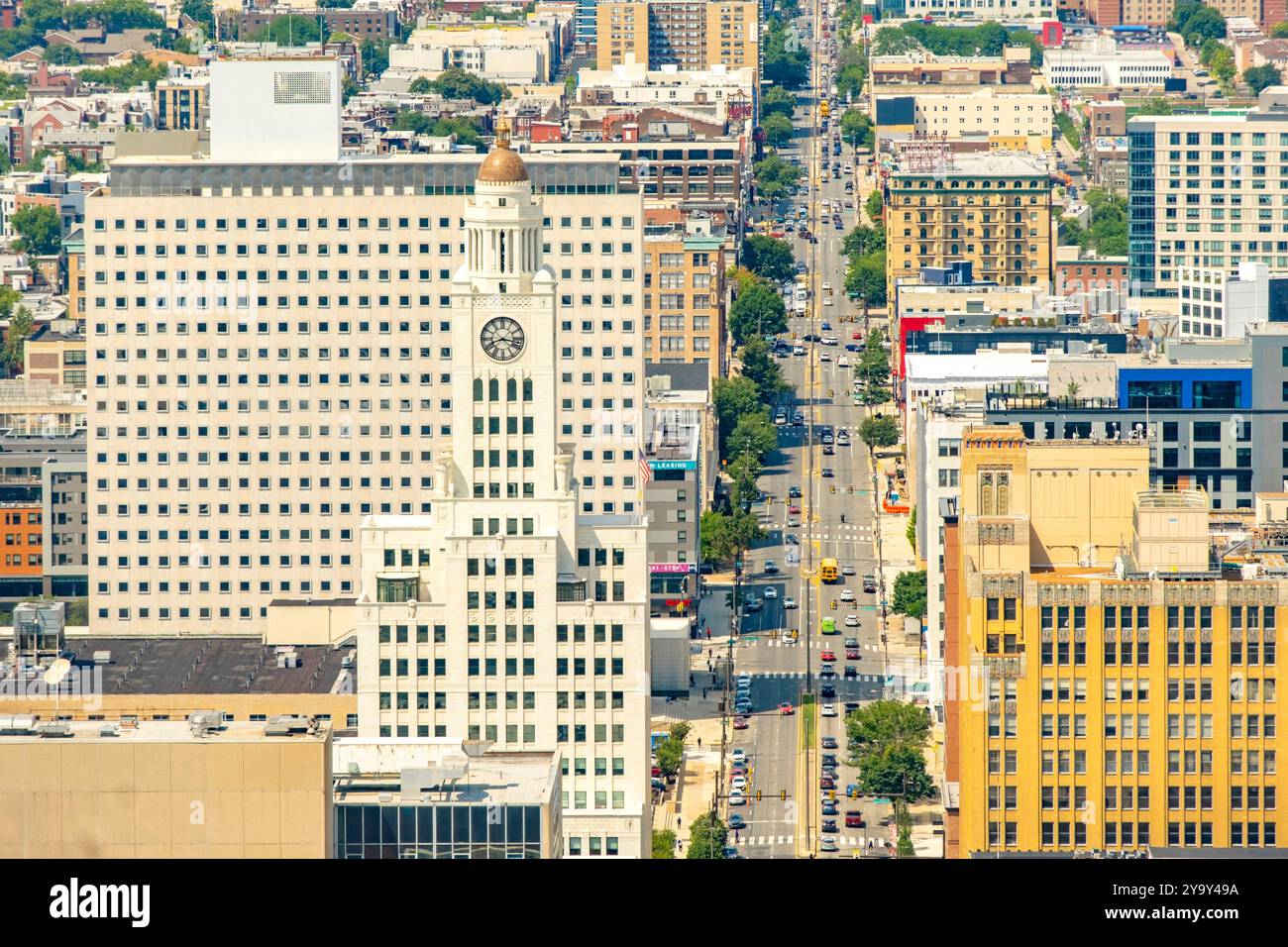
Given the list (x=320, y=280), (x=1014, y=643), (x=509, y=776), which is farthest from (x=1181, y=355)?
(x=509, y=776)

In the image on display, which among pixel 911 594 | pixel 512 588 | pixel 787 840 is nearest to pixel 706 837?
pixel 787 840

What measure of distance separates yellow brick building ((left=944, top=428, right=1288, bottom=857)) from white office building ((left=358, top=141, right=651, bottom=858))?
39.4 feet

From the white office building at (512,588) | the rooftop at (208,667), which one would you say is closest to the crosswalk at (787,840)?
the rooftop at (208,667)

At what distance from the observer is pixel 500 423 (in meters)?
106

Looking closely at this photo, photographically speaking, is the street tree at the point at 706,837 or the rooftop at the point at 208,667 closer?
the street tree at the point at 706,837

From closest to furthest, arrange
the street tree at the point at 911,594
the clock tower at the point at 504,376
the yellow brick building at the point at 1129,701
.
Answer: the yellow brick building at the point at 1129,701
the clock tower at the point at 504,376
the street tree at the point at 911,594

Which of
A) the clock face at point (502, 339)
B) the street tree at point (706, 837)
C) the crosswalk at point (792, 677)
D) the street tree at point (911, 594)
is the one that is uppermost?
the clock face at point (502, 339)

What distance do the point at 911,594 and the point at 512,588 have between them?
81.3m

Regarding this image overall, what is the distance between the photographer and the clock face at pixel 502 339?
106 metres

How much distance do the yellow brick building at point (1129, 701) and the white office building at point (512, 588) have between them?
39.4 ft

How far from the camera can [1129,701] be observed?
103250 millimetres

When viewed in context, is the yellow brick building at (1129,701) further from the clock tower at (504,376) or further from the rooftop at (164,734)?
the rooftop at (164,734)

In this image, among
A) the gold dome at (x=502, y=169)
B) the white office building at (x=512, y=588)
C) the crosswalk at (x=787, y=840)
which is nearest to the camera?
the white office building at (x=512, y=588)

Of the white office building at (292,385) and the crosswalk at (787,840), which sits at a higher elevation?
the white office building at (292,385)
